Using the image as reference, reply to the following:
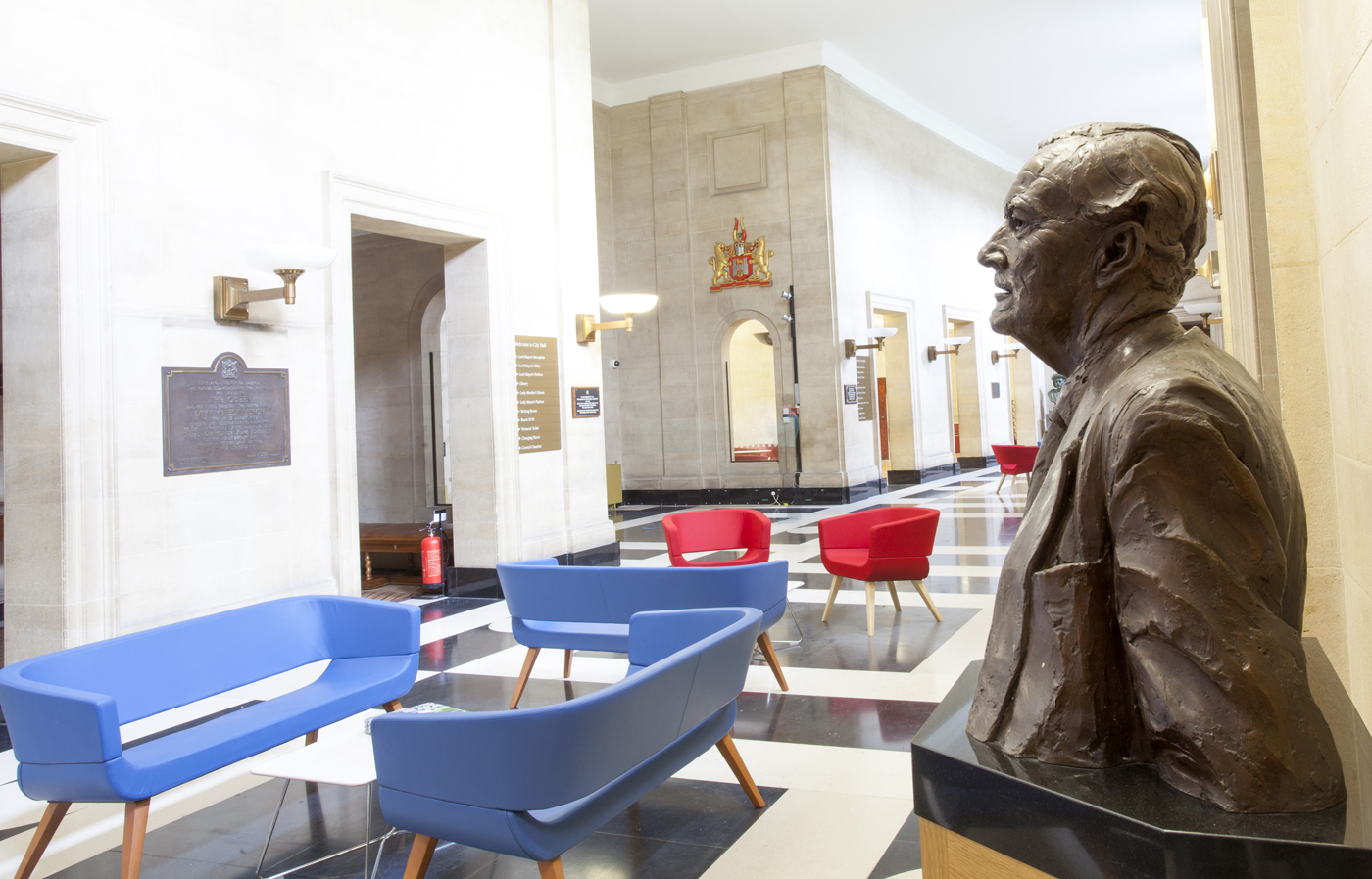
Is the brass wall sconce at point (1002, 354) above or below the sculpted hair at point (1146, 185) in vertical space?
above

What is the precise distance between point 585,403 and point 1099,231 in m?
7.43

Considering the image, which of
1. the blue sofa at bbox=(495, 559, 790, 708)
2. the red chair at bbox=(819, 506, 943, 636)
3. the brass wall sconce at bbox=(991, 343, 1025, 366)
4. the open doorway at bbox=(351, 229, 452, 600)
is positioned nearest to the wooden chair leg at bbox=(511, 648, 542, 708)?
the blue sofa at bbox=(495, 559, 790, 708)

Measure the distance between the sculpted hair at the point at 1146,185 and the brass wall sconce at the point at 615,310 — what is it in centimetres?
694

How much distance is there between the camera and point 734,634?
3.00 metres

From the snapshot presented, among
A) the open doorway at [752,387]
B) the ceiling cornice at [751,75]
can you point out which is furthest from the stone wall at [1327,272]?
the open doorway at [752,387]

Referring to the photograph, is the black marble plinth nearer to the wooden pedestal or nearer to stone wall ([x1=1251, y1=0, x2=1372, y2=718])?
the wooden pedestal

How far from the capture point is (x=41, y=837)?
9.19ft

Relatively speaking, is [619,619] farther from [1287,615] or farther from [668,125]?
[668,125]

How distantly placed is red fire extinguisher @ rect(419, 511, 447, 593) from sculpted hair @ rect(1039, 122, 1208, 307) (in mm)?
6925

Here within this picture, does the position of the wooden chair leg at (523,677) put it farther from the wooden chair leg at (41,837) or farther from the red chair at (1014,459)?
the red chair at (1014,459)

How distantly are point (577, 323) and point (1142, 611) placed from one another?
7719 mm

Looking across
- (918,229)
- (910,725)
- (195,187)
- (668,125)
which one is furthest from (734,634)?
(918,229)

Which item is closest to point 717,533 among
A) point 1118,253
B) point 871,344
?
point 1118,253

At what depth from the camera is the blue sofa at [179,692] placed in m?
2.73
